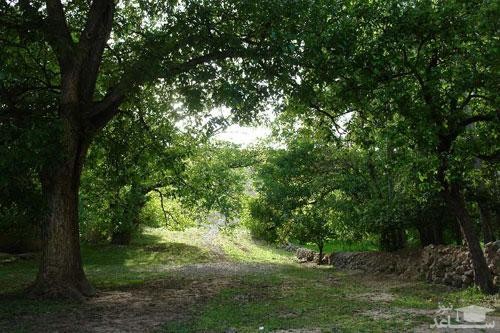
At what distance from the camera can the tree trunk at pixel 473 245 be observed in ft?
40.8

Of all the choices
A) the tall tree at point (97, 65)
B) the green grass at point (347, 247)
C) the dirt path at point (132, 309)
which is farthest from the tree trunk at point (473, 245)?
the green grass at point (347, 247)

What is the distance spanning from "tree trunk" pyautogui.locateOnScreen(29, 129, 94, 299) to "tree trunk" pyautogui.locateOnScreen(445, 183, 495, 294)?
1057 centimetres

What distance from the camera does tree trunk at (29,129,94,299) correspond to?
12484 millimetres

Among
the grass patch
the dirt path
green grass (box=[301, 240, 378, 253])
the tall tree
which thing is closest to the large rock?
the grass patch

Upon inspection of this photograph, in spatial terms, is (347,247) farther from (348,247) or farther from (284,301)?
(284,301)

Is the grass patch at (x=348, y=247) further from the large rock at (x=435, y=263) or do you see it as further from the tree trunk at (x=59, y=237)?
the tree trunk at (x=59, y=237)

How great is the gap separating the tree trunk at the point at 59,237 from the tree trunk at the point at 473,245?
34.7 ft

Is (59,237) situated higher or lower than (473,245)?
lower

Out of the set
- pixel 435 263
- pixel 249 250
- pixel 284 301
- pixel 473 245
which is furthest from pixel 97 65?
pixel 249 250

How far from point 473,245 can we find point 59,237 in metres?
11.3

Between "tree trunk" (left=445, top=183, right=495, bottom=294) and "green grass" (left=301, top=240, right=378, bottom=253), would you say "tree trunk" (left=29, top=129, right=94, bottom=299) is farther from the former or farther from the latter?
"green grass" (left=301, top=240, right=378, bottom=253)

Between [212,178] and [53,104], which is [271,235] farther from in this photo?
[53,104]

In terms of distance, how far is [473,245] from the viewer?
496 inches

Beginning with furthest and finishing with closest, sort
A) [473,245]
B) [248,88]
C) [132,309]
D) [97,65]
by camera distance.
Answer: [97,65], [473,245], [248,88], [132,309]
